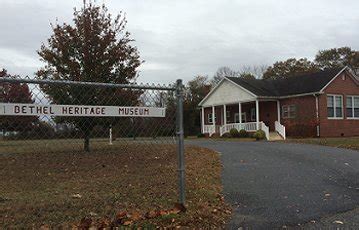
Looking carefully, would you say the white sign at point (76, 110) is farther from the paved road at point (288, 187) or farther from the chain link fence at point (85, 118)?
the paved road at point (288, 187)

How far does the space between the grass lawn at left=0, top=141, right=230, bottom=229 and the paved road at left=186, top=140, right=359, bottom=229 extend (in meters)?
0.43

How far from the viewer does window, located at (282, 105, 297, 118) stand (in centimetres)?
3035

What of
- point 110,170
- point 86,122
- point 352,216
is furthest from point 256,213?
point 110,170

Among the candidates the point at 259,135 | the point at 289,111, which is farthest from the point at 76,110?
the point at 289,111

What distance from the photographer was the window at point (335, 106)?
2950 centimetres

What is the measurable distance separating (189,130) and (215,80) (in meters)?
22.8

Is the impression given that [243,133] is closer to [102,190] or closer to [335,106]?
[335,106]

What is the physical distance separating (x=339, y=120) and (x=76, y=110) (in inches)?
1101

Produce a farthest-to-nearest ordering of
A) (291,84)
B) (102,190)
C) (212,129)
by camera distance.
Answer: (212,129) → (291,84) → (102,190)

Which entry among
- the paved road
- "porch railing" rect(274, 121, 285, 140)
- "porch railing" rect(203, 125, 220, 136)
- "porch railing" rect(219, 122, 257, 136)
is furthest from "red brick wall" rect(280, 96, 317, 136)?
the paved road

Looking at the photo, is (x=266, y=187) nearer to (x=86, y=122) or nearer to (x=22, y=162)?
(x=86, y=122)

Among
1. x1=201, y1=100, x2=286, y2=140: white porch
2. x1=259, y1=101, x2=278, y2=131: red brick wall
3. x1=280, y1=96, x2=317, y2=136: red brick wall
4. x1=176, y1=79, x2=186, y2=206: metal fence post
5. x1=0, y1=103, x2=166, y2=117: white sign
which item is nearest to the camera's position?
x1=0, y1=103, x2=166, y2=117: white sign

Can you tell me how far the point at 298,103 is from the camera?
2998 centimetres

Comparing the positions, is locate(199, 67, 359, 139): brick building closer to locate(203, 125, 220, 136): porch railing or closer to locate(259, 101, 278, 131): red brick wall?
locate(259, 101, 278, 131): red brick wall
